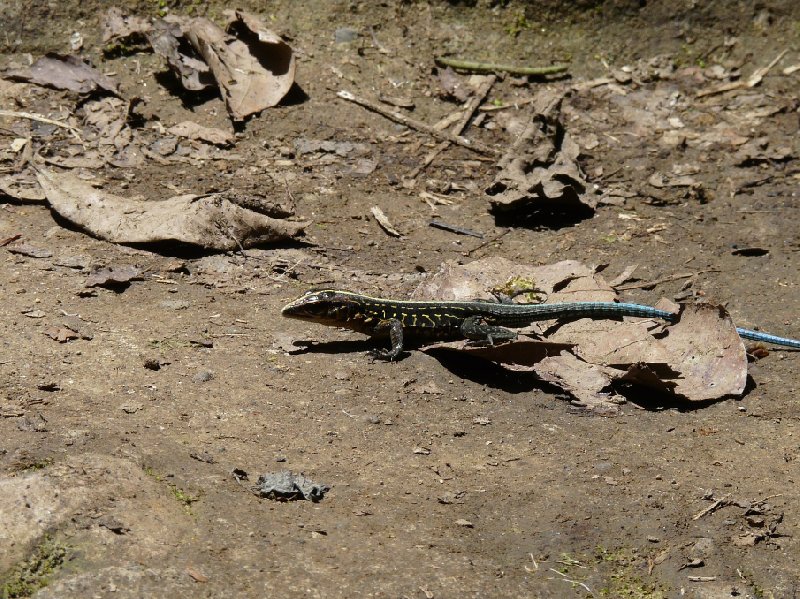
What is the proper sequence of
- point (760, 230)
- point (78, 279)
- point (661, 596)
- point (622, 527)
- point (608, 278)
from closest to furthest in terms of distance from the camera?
point (661, 596)
point (622, 527)
point (78, 279)
point (608, 278)
point (760, 230)

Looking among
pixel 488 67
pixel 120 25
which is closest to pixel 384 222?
pixel 488 67

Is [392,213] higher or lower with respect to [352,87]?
lower

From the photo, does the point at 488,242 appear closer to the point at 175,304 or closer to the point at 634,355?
the point at 634,355

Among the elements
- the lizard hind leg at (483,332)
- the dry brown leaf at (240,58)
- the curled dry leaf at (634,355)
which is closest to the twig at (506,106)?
the dry brown leaf at (240,58)

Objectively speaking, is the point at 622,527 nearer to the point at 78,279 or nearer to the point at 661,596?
the point at 661,596

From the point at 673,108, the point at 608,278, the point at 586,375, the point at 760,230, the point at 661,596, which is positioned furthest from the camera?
the point at 673,108

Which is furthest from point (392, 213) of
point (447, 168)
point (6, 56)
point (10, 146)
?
point (6, 56)

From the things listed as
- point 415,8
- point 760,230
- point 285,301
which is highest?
point 415,8
